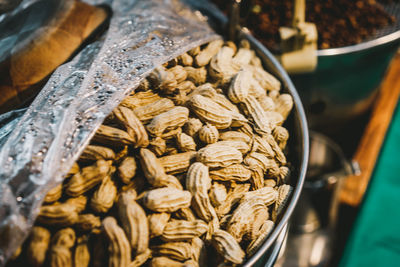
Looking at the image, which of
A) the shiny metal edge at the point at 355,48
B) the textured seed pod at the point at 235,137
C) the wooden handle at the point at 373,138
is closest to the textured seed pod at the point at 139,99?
the textured seed pod at the point at 235,137

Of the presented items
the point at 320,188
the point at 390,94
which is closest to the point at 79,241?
the point at 320,188

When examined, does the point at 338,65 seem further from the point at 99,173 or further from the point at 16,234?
the point at 16,234

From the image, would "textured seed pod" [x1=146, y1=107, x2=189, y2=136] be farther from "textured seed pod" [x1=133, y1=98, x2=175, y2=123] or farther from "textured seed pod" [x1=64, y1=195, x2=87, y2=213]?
"textured seed pod" [x1=64, y1=195, x2=87, y2=213]

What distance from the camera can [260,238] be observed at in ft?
2.38

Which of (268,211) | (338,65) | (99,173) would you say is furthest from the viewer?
(338,65)

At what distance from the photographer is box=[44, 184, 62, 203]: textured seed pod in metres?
0.65

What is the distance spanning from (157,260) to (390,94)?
89.7 inches

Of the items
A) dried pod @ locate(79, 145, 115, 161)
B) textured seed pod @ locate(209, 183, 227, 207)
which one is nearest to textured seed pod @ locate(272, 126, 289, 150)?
textured seed pod @ locate(209, 183, 227, 207)

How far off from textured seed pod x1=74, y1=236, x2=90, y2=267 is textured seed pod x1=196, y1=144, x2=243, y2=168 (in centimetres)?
32

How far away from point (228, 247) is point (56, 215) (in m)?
0.37

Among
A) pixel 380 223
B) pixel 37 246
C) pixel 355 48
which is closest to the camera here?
pixel 37 246

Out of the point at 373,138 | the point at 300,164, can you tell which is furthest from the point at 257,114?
the point at 373,138

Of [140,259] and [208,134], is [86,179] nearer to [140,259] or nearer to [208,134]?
[140,259]

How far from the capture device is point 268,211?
2.69 feet
